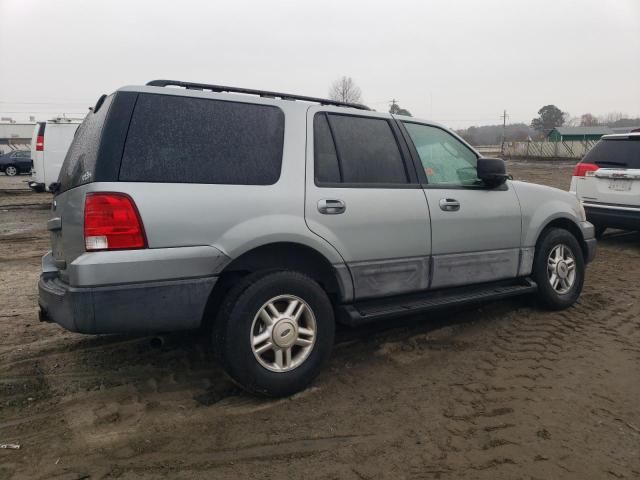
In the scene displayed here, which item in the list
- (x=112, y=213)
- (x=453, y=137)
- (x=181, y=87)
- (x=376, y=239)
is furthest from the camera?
(x=453, y=137)

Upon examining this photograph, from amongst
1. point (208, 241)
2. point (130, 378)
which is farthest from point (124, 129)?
point (130, 378)

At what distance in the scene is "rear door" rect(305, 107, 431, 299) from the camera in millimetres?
3438

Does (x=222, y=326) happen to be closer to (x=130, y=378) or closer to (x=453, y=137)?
(x=130, y=378)

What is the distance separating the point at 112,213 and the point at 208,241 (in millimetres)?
531

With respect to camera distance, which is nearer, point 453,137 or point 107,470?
point 107,470

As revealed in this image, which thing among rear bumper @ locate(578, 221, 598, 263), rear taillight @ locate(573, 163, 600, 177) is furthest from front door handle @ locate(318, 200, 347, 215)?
rear taillight @ locate(573, 163, 600, 177)

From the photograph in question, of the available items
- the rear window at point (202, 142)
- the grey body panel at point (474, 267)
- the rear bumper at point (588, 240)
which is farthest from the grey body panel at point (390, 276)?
the rear bumper at point (588, 240)

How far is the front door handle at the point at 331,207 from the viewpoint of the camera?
11.1 feet

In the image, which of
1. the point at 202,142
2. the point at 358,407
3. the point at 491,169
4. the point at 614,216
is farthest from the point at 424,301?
the point at 614,216

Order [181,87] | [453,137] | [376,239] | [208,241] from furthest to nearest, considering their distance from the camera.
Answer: [453,137]
[376,239]
[181,87]
[208,241]

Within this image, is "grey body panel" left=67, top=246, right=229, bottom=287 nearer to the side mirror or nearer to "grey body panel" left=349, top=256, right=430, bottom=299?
"grey body panel" left=349, top=256, right=430, bottom=299

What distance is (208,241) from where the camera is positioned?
297 cm

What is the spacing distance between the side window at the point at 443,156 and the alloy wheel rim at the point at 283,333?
1.54m

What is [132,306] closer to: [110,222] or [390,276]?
[110,222]
